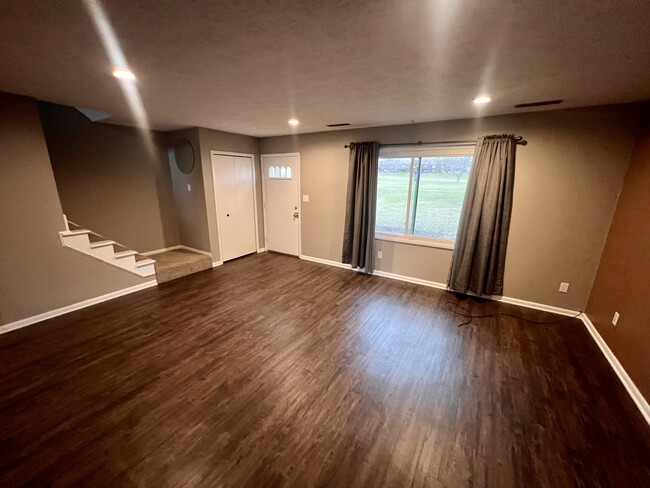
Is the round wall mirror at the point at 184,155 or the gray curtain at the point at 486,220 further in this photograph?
the round wall mirror at the point at 184,155

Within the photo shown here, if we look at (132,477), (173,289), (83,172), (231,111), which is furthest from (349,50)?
(83,172)

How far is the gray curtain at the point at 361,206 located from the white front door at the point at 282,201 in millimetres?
1220

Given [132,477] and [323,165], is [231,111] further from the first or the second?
[132,477]

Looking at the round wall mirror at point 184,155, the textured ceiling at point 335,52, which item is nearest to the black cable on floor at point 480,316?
the textured ceiling at point 335,52

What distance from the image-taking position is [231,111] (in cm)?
301

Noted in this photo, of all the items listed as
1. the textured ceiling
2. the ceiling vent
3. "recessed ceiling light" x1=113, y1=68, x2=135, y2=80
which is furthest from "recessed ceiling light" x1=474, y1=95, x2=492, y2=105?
"recessed ceiling light" x1=113, y1=68, x2=135, y2=80

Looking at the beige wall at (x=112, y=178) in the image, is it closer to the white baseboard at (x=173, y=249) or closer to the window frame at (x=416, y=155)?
the white baseboard at (x=173, y=249)

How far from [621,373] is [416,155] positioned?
314 centimetres

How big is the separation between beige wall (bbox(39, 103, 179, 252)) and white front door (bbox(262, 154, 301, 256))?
6.17 ft

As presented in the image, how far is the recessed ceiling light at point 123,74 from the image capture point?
72.6 inches

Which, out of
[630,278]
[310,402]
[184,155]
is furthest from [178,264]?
[630,278]

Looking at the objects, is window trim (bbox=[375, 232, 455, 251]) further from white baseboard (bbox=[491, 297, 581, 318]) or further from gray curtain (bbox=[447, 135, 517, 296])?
white baseboard (bbox=[491, 297, 581, 318])

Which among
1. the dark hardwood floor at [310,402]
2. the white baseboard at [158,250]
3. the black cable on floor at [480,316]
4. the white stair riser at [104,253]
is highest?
the white stair riser at [104,253]

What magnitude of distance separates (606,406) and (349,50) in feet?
10.3
